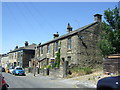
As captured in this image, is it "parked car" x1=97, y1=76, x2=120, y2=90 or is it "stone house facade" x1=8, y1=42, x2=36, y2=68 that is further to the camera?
"stone house facade" x1=8, y1=42, x2=36, y2=68

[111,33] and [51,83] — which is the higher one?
[111,33]

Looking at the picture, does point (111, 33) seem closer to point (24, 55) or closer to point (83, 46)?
point (83, 46)

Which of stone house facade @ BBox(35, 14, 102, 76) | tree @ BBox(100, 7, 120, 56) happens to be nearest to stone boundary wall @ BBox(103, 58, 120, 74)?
tree @ BBox(100, 7, 120, 56)

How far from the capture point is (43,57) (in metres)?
39.4

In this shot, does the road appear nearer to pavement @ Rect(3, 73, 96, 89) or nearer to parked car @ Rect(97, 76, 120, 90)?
pavement @ Rect(3, 73, 96, 89)

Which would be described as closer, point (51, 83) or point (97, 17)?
point (51, 83)

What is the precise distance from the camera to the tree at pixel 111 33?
20.3 metres

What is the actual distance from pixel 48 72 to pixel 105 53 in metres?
11.5

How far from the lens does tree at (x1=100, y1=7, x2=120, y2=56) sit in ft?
66.5

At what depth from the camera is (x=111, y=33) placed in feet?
66.5

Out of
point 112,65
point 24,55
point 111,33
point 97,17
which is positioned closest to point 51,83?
point 112,65

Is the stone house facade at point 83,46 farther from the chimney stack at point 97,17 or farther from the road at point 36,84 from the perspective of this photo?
the road at point 36,84

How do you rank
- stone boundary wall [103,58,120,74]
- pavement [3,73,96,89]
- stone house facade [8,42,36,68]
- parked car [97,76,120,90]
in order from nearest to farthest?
parked car [97,76,120,90], pavement [3,73,96,89], stone boundary wall [103,58,120,74], stone house facade [8,42,36,68]

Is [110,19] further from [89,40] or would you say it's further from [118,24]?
[89,40]
